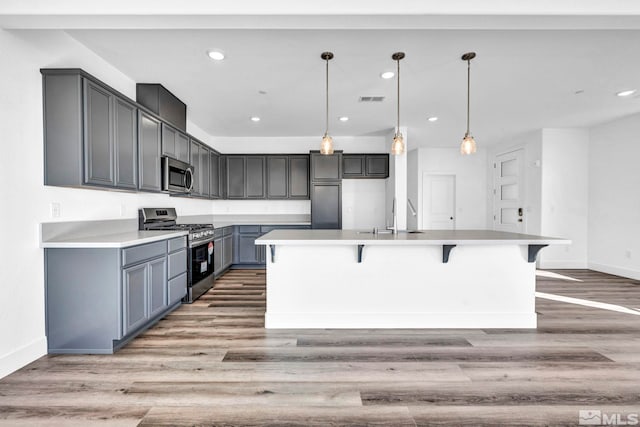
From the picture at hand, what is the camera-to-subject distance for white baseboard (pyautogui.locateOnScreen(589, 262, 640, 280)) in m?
4.70

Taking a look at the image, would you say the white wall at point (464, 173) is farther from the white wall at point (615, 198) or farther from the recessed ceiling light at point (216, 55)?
the recessed ceiling light at point (216, 55)

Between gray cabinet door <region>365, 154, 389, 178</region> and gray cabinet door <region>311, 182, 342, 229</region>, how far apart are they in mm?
685

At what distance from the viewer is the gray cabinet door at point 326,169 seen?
18.8ft

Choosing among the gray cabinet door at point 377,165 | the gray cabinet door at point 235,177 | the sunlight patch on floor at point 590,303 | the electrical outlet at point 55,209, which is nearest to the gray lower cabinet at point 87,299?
the electrical outlet at point 55,209

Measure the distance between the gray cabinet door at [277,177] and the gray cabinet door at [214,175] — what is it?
3.05 feet

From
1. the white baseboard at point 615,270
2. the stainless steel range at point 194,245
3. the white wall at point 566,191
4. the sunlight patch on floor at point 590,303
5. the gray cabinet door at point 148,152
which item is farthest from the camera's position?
the white wall at point 566,191

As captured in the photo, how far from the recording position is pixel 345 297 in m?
2.90

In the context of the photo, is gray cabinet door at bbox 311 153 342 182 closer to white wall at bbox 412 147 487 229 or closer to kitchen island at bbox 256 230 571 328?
white wall at bbox 412 147 487 229

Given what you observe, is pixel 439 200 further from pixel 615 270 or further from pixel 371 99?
pixel 371 99

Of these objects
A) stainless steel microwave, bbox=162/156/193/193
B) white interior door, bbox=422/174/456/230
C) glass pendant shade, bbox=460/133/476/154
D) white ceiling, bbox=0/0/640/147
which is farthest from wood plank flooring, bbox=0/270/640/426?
white interior door, bbox=422/174/456/230

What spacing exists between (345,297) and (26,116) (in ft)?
9.63

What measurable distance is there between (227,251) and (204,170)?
143 cm

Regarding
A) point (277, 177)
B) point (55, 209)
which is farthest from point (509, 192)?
point (55, 209)

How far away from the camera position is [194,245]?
12.3 ft
